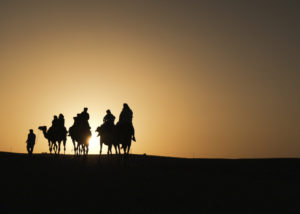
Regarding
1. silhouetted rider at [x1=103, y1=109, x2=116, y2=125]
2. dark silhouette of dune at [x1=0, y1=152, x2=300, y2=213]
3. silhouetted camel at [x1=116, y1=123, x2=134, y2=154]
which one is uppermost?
silhouetted rider at [x1=103, y1=109, x2=116, y2=125]

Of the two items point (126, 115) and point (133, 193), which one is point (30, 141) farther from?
point (133, 193)

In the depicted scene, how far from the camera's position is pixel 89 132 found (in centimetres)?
2614

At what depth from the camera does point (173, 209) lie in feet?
38.1

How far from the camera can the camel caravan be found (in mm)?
22469

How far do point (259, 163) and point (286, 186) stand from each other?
11.4m

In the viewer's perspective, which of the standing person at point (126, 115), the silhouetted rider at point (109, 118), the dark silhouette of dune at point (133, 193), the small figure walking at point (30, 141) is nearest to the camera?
the dark silhouette of dune at point (133, 193)

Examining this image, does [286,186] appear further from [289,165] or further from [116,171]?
[289,165]

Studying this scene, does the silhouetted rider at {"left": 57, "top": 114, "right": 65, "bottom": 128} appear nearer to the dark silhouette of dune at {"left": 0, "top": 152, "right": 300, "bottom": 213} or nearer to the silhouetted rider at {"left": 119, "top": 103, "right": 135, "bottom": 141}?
the silhouetted rider at {"left": 119, "top": 103, "right": 135, "bottom": 141}

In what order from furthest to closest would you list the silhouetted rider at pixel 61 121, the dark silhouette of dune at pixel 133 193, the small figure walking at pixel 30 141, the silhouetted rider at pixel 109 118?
the small figure walking at pixel 30 141 < the silhouetted rider at pixel 61 121 < the silhouetted rider at pixel 109 118 < the dark silhouette of dune at pixel 133 193

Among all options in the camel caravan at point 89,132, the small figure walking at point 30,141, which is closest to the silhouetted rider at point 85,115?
the camel caravan at point 89,132

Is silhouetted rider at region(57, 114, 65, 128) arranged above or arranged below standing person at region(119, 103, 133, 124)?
above

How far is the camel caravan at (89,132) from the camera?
22469 mm

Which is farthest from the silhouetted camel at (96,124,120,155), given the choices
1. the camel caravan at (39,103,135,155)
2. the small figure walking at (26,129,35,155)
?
the small figure walking at (26,129,35,155)

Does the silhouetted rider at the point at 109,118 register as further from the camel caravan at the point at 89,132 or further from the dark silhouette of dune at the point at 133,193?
the dark silhouette of dune at the point at 133,193
